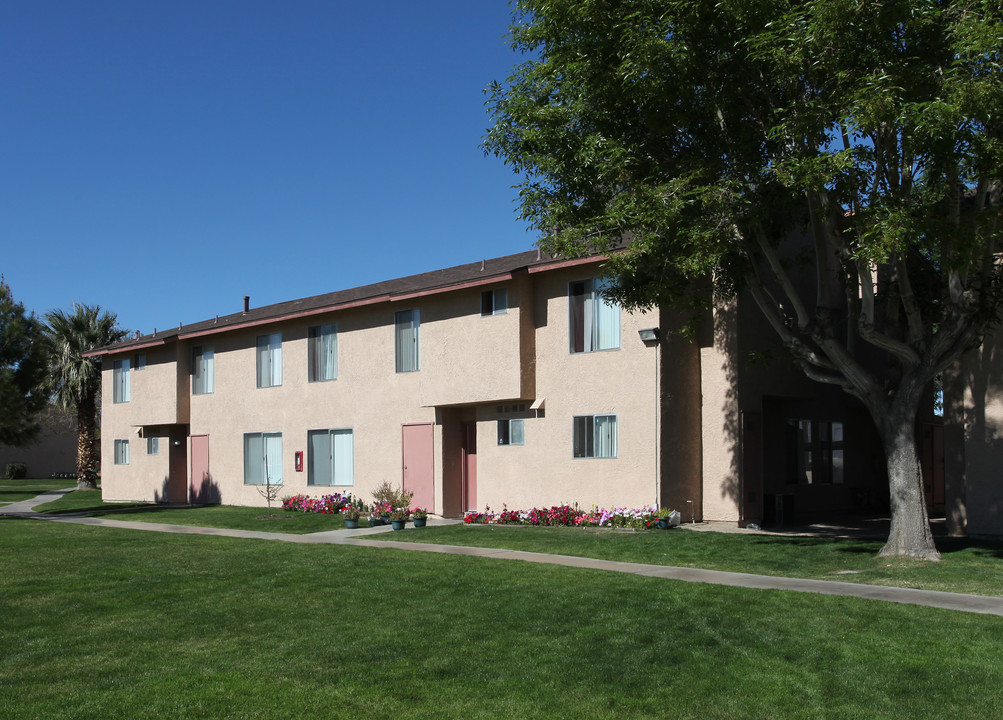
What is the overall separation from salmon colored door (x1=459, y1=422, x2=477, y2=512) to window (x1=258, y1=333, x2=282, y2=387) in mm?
7087

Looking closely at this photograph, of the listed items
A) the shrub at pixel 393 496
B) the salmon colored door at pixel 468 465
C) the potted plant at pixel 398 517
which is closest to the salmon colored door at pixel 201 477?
the shrub at pixel 393 496

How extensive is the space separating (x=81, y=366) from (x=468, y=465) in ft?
75.3

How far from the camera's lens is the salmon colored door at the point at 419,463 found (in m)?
23.5

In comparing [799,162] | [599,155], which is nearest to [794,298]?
[799,162]

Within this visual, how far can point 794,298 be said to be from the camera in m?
15.1

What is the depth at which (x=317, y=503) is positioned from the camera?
2559 centimetres

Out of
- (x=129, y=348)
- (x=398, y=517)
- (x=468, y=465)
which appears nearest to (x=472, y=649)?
(x=398, y=517)

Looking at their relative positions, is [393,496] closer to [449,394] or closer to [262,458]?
[449,394]

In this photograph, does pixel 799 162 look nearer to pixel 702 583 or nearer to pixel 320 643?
pixel 702 583

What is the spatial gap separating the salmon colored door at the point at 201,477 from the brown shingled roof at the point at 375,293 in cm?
344

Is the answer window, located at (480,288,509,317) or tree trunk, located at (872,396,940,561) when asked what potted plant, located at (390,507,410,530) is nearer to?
window, located at (480,288,509,317)

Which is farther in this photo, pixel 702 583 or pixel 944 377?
pixel 944 377

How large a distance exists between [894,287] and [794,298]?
1.55m

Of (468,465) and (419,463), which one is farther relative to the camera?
(419,463)
